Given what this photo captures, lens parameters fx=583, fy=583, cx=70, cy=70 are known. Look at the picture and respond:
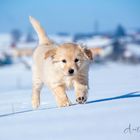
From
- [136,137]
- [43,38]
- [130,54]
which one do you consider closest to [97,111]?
[136,137]

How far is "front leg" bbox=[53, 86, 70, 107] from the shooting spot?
583 cm

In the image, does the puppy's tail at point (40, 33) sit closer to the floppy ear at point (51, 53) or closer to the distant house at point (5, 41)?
the floppy ear at point (51, 53)

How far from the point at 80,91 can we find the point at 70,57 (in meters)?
0.39

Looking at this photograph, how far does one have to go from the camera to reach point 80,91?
580 centimetres

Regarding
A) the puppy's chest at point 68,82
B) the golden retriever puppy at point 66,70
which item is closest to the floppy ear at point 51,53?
the golden retriever puppy at point 66,70

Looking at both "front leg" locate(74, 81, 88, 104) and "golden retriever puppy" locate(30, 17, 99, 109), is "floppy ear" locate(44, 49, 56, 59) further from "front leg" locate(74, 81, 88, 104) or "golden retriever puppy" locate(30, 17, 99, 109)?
"front leg" locate(74, 81, 88, 104)

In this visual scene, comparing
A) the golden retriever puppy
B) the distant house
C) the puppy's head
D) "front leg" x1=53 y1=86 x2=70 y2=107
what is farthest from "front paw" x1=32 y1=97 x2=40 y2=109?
the distant house

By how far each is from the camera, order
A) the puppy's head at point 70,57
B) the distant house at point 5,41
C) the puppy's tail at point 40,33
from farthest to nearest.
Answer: the distant house at point 5,41 < the puppy's tail at point 40,33 < the puppy's head at point 70,57

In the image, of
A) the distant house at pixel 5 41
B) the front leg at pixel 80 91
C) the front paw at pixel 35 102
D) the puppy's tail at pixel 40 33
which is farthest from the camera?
the distant house at pixel 5 41

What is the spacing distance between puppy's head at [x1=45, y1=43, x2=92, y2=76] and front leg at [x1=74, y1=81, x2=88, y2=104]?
19 cm

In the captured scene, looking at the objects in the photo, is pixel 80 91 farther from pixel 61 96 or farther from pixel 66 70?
pixel 66 70

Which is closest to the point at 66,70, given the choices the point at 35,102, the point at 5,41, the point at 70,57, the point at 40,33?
the point at 70,57

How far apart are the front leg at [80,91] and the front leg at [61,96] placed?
0.12 metres

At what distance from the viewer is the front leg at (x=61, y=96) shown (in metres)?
5.83
